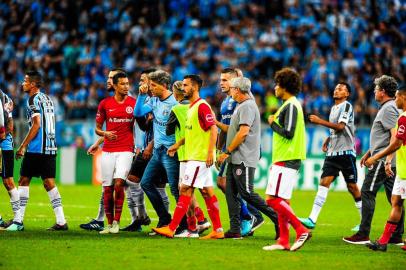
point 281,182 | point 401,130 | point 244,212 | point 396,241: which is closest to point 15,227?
point 244,212

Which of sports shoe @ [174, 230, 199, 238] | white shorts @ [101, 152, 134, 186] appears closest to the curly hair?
sports shoe @ [174, 230, 199, 238]

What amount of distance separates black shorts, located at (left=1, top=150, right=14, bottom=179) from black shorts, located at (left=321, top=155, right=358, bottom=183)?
5.04m

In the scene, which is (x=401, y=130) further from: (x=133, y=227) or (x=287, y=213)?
(x=133, y=227)

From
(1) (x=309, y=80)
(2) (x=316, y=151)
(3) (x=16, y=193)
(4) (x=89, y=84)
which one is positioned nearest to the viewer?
(3) (x=16, y=193)

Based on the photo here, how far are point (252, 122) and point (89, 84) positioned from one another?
17415 millimetres

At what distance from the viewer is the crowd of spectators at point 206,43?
27.8 meters

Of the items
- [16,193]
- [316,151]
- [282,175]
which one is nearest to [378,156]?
[282,175]

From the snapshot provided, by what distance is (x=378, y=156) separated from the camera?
11883 millimetres

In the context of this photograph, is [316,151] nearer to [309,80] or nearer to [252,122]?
[309,80]

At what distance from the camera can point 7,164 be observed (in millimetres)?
14211

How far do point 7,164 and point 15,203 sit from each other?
2.09 ft

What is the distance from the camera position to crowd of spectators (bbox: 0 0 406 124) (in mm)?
27766

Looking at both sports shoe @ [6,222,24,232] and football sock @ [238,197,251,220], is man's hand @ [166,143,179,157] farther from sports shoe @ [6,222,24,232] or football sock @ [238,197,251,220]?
sports shoe @ [6,222,24,232]

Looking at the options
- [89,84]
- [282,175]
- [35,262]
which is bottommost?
[35,262]
